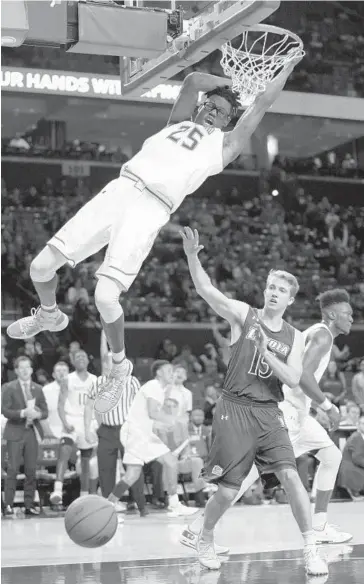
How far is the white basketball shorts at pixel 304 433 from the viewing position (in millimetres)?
9219

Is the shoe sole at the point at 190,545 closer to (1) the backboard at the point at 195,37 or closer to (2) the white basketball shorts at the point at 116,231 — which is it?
(2) the white basketball shorts at the point at 116,231

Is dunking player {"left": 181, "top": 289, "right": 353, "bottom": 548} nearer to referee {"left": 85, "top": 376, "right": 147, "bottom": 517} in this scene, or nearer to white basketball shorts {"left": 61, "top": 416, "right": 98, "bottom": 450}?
referee {"left": 85, "top": 376, "right": 147, "bottom": 517}

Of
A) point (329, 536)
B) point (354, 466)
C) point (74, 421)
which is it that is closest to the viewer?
point (329, 536)

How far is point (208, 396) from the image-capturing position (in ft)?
47.4

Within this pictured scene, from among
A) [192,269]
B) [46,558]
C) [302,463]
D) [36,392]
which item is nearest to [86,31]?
[192,269]

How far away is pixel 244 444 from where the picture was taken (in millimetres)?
7383

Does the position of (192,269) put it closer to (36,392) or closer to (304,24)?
(36,392)

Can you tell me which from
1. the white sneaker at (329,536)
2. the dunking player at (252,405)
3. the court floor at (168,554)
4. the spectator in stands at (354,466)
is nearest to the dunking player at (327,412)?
the white sneaker at (329,536)

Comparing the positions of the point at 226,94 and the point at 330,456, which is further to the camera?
the point at 330,456

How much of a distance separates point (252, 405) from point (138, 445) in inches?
170

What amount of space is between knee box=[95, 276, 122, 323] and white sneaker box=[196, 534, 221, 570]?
2.40m

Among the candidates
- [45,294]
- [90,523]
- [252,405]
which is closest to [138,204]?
[45,294]

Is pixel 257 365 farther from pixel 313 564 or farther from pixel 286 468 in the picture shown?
pixel 313 564

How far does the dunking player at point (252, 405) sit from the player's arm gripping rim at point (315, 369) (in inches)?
23.8
